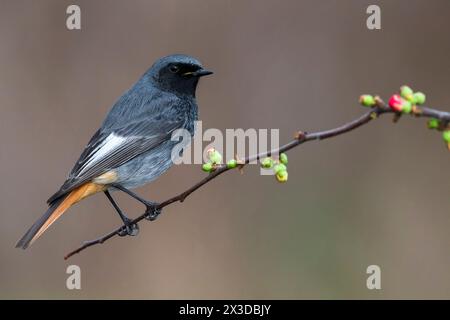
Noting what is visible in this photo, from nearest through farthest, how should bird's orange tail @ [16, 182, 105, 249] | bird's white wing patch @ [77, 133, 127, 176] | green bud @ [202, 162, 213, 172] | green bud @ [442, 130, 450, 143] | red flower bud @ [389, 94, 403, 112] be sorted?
red flower bud @ [389, 94, 403, 112] → green bud @ [442, 130, 450, 143] → green bud @ [202, 162, 213, 172] → bird's orange tail @ [16, 182, 105, 249] → bird's white wing patch @ [77, 133, 127, 176]

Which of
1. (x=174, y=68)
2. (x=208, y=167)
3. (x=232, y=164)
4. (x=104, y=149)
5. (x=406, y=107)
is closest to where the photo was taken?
(x=406, y=107)

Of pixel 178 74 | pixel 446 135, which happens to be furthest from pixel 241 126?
pixel 446 135

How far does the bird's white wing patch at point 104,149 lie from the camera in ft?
16.0

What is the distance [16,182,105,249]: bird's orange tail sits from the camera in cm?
440

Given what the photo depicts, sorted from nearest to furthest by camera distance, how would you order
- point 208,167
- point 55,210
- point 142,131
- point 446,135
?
1. point 446,135
2. point 208,167
3. point 55,210
4. point 142,131

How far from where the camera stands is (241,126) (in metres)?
8.90

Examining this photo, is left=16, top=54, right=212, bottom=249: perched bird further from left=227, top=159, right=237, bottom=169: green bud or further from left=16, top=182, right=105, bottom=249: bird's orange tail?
left=227, top=159, right=237, bottom=169: green bud

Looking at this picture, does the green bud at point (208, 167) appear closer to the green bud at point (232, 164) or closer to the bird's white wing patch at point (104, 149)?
the green bud at point (232, 164)

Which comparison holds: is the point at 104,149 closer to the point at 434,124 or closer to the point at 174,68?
the point at 174,68

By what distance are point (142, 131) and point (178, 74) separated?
25.4 inches

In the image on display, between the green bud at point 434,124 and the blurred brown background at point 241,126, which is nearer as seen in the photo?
the green bud at point 434,124

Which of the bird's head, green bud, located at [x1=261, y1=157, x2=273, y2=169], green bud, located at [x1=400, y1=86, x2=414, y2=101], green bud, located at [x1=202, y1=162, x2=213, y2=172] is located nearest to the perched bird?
the bird's head

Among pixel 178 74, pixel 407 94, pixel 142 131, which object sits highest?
pixel 178 74

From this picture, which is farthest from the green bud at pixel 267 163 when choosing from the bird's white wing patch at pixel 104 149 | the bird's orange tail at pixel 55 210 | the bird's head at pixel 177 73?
the bird's head at pixel 177 73
